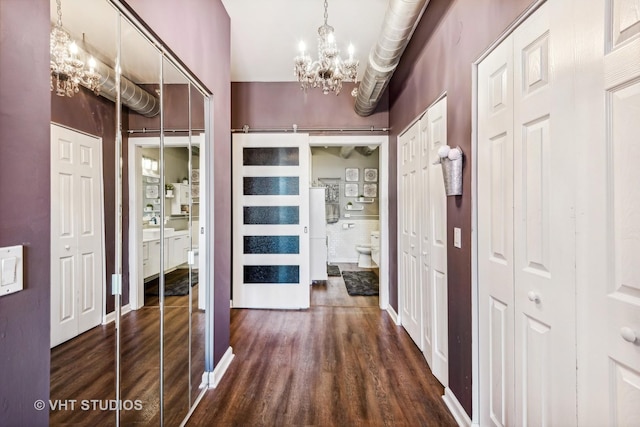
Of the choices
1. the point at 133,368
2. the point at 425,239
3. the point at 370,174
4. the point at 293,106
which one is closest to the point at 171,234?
the point at 133,368

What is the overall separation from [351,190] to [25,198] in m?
6.27

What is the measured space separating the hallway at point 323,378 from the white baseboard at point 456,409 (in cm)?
4

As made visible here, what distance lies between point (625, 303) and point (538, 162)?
1.90 feet

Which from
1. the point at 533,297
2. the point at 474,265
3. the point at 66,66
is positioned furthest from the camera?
the point at 474,265

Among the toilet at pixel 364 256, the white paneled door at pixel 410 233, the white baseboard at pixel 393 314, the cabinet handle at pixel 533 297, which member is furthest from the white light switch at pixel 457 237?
the toilet at pixel 364 256

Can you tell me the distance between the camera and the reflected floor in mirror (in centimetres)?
98

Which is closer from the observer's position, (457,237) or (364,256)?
(457,237)

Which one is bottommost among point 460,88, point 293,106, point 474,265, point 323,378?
point 323,378

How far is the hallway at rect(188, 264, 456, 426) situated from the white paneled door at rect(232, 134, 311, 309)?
1.17 feet

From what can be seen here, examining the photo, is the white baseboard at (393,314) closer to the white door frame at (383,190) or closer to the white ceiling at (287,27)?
the white door frame at (383,190)

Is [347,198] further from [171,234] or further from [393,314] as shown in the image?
[171,234]

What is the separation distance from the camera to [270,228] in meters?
3.67

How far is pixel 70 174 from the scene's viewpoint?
39.0 inches

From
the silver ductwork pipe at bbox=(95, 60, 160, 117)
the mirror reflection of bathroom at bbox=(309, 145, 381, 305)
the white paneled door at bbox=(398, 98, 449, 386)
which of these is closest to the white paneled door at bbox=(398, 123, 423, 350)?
the white paneled door at bbox=(398, 98, 449, 386)
